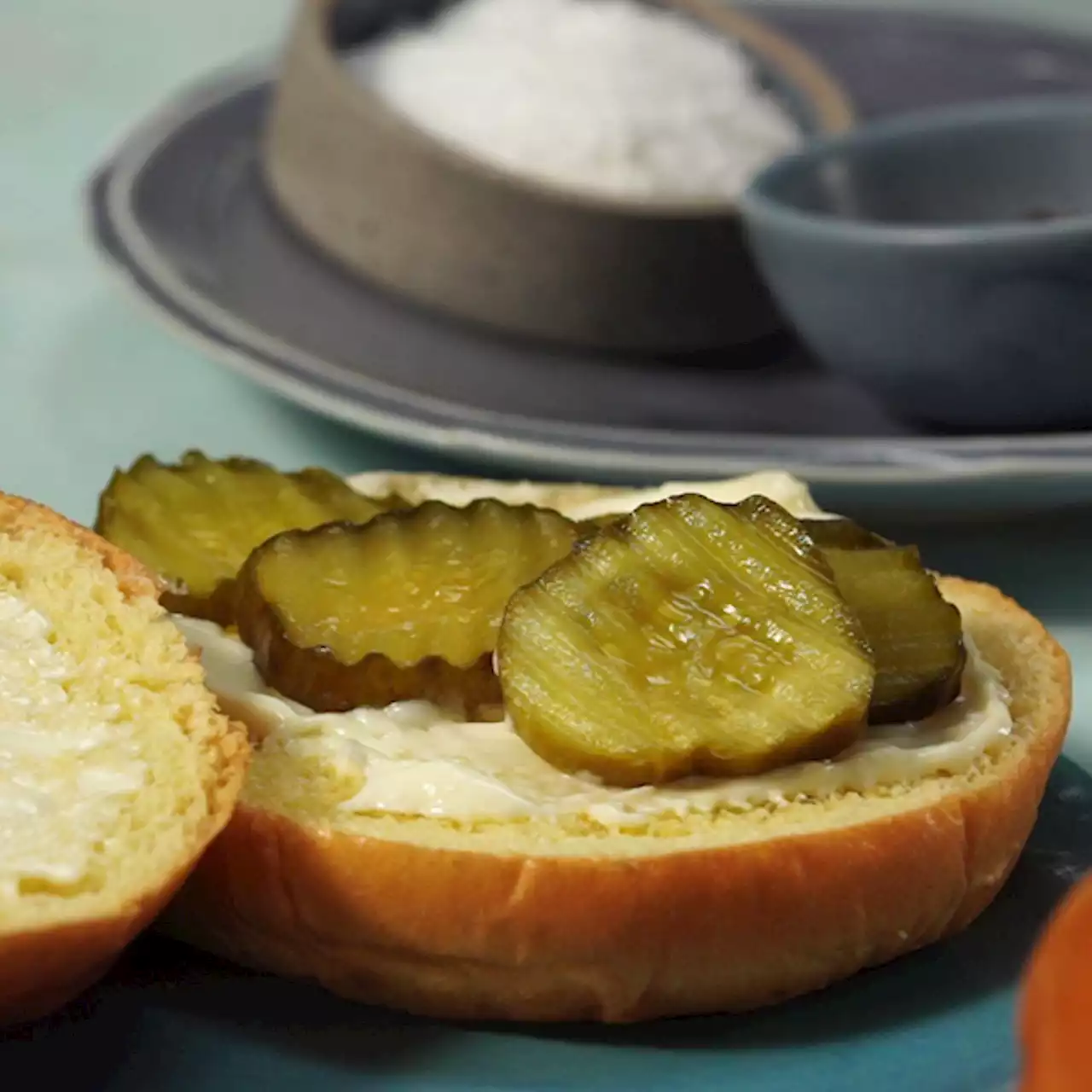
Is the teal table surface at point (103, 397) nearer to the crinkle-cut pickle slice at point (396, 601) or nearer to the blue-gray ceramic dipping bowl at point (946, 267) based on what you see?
the blue-gray ceramic dipping bowl at point (946, 267)

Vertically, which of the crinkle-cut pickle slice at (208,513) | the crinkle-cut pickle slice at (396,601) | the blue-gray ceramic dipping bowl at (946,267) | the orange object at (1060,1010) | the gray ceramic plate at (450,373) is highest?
the orange object at (1060,1010)

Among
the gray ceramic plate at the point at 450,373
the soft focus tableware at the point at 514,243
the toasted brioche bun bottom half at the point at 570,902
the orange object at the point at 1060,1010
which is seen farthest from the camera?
the soft focus tableware at the point at 514,243

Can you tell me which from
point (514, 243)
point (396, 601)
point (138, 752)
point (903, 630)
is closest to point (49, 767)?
point (138, 752)

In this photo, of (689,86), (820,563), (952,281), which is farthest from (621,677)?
(689,86)

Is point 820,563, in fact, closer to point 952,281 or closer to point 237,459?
point 237,459

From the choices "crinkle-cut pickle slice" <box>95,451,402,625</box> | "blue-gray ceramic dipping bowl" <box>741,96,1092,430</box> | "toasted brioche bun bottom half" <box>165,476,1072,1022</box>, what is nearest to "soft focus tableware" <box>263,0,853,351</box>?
"blue-gray ceramic dipping bowl" <box>741,96,1092,430</box>

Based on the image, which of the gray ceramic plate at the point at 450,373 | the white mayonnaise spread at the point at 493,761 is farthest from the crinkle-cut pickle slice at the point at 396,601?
the gray ceramic plate at the point at 450,373
